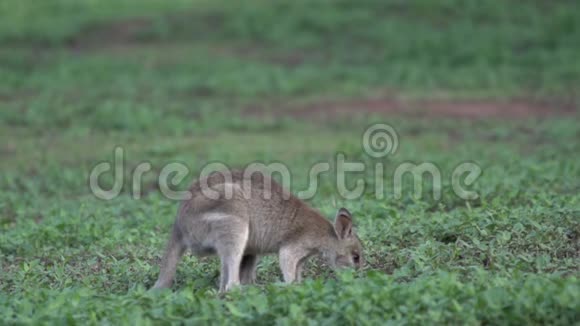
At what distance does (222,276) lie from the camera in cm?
724

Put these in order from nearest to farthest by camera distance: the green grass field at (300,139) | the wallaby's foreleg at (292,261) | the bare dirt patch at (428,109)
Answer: the green grass field at (300,139) → the wallaby's foreleg at (292,261) → the bare dirt patch at (428,109)

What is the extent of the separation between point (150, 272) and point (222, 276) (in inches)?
32.1

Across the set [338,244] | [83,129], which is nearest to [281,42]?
[83,129]

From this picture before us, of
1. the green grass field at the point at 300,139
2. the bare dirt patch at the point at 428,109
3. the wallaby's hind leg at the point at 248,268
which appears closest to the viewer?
the green grass field at the point at 300,139

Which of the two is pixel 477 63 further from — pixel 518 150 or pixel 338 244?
pixel 338 244

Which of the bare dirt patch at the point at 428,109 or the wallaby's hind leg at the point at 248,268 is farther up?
the bare dirt patch at the point at 428,109

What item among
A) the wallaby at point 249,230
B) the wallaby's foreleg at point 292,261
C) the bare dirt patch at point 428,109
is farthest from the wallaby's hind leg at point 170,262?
the bare dirt patch at point 428,109

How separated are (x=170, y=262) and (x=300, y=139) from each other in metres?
8.80

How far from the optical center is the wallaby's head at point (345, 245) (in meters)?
7.84

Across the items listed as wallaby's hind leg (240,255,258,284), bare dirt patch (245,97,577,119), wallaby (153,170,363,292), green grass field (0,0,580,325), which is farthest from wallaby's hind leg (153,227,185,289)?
bare dirt patch (245,97,577,119)

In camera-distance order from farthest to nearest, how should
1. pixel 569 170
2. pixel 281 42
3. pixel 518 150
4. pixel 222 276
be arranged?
pixel 281 42 < pixel 518 150 < pixel 569 170 < pixel 222 276

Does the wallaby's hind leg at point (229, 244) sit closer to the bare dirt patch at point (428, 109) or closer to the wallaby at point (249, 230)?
the wallaby at point (249, 230)

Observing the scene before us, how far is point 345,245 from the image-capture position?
7863 millimetres

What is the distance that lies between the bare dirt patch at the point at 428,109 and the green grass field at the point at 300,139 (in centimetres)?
6
